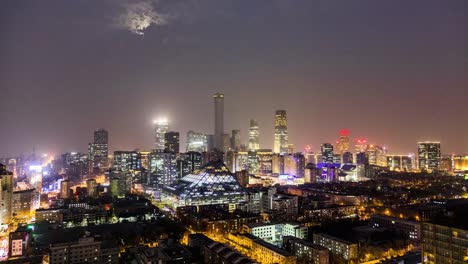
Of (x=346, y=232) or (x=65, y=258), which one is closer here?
(x=65, y=258)

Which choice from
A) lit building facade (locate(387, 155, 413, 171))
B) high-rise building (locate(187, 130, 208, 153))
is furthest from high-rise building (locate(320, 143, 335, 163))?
high-rise building (locate(187, 130, 208, 153))

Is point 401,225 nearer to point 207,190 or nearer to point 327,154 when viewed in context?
point 207,190

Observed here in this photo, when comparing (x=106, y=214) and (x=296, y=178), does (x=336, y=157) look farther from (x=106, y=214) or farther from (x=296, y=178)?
(x=106, y=214)

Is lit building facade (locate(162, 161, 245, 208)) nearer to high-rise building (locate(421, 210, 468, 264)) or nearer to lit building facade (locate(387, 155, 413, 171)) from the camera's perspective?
high-rise building (locate(421, 210, 468, 264))

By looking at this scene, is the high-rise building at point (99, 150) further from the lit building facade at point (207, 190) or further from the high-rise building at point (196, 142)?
the lit building facade at point (207, 190)

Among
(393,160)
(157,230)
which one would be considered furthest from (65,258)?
(393,160)

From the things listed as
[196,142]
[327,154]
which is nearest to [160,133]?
[196,142]
